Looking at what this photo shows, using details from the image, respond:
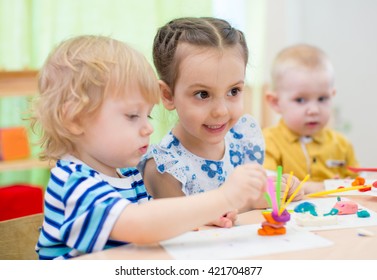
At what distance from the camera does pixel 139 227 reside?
0.81 meters

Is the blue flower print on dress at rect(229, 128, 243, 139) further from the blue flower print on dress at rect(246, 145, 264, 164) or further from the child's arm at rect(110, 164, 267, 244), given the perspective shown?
the child's arm at rect(110, 164, 267, 244)

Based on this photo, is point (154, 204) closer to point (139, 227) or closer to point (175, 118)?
point (139, 227)

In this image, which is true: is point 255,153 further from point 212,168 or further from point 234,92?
point 234,92

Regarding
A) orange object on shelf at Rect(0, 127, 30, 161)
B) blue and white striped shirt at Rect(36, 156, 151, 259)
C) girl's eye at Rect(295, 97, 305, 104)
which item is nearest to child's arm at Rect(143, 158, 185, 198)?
blue and white striped shirt at Rect(36, 156, 151, 259)

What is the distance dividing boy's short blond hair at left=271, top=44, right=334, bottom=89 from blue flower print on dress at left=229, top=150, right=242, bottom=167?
0.67 meters

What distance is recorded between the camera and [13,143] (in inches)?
103

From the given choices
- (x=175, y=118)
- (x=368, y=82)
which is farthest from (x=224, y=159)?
(x=368, y=82)

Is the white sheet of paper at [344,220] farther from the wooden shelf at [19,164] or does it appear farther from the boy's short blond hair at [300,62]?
the wooden shelf at [19,164]

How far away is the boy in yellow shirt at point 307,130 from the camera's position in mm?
1883

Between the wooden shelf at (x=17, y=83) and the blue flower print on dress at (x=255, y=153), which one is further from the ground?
the blue flower print on dress at (x=255, y=153)

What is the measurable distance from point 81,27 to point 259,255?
2.21m

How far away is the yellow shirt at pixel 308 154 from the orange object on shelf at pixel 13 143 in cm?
129

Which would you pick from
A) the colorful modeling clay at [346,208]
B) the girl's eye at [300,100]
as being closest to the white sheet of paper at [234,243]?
the colorful modeling clay at [346,208]

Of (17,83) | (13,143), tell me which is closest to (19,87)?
(17,83)
